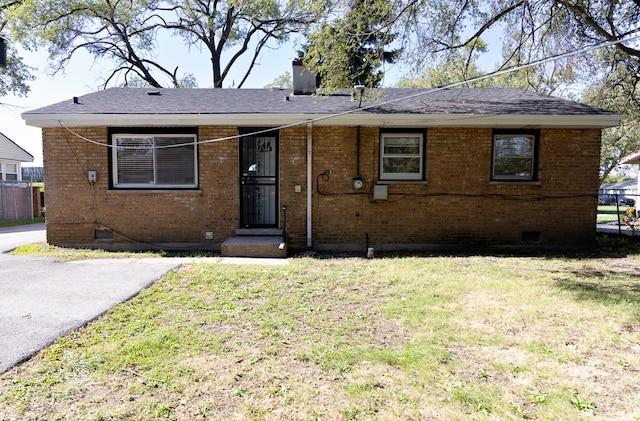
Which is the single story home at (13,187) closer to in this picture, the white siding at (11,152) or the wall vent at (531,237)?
the white siding at (11,152)

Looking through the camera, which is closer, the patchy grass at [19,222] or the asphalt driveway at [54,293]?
the asphalt driveway at [54,293]

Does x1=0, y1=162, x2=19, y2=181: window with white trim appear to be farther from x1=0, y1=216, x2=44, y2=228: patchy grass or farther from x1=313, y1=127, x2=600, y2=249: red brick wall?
x1=313, y1=127, x2=600, y2=249: red brick wall

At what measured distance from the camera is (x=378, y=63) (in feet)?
25.8

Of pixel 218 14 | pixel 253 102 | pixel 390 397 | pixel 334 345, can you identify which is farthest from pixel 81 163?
pixel 218 14

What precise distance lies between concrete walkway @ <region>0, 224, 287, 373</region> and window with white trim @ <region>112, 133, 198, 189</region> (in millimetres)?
2090

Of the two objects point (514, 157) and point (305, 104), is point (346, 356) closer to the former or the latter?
point (305, 104)

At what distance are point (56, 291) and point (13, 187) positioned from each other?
1582 cm

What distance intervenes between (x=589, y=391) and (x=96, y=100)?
1065 centimetres

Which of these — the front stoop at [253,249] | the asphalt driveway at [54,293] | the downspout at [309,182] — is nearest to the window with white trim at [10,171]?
the asphalt driveway at [54,293]

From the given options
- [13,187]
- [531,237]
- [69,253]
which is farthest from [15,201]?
[531,237]

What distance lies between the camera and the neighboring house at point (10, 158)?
62.1 feet

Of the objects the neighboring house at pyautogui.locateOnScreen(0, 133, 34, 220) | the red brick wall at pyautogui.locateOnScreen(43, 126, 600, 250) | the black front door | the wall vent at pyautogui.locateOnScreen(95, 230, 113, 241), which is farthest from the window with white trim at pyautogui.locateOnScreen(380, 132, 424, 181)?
the neighboring house at pyautogui.locateOnScreen(0, 133, 34, 220)

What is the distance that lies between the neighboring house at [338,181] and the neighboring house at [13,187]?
11176 millimetres

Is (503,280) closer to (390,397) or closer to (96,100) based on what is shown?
(390,397)
